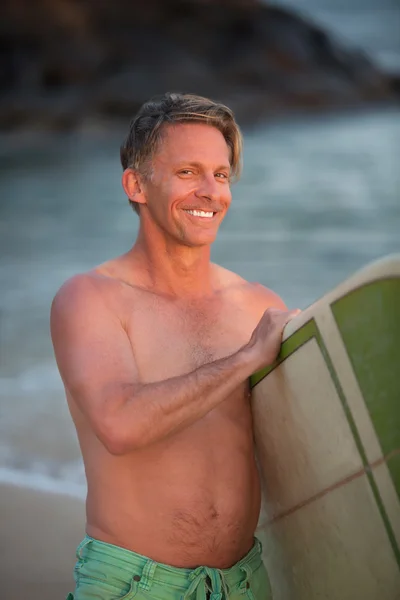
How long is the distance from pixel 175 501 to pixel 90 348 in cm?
40

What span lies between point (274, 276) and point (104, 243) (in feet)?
15.0

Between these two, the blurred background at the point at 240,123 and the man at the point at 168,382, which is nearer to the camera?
the man at the point at 168,382

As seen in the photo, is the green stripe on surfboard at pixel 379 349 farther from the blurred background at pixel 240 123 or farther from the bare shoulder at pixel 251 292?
the blurred background at pixel 240 123

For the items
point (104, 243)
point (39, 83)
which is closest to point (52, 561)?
point (104, 243)

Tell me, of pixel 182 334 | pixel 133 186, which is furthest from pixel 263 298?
pixel 133 186

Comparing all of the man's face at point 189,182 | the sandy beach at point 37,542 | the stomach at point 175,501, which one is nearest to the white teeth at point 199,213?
Result: the man's face at point 189,182

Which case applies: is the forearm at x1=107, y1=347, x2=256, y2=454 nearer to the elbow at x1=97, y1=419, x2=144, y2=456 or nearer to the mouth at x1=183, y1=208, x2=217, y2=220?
the elbow at x1=97, y1=419, x2=144, y2=456

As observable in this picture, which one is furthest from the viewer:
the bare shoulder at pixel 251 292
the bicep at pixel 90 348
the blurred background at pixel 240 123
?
the blurred background at pixel 240 123

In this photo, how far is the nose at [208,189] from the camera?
2074 millimetres

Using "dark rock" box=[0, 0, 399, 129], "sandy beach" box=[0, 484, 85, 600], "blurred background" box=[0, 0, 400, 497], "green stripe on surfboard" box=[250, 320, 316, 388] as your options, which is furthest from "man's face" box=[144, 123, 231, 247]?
"dark rock" box=[0, 0, 399, 129]

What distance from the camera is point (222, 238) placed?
1805 centimetres

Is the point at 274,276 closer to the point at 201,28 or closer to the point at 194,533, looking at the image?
the point at 194,533

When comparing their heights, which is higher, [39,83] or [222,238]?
[39,83]

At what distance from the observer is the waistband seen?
194cm
